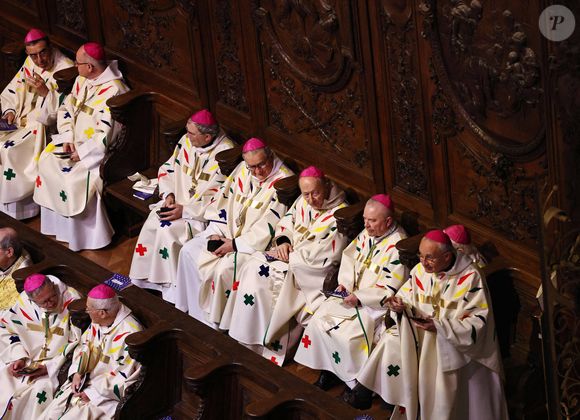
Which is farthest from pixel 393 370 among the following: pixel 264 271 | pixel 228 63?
pixel 228 63

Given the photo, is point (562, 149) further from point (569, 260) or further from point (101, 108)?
point (101, 108)

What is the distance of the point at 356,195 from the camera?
930 cm

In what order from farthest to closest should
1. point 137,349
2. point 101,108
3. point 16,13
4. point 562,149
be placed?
1. point 16,13
2. point 101,108
3. point 137,349
4. point 562,149

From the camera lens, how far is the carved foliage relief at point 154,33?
10.2 m

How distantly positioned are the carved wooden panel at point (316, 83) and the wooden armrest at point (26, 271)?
1761mm

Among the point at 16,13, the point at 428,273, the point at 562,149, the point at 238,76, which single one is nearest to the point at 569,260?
the point at 562,149

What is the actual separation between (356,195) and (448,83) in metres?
1.27

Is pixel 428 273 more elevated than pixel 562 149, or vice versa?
pixel 562 149

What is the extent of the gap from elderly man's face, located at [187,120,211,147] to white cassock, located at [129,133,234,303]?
2.1 inches

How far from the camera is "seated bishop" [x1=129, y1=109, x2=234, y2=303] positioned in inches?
387

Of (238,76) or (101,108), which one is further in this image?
(101,108)

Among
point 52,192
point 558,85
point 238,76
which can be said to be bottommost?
point 52,192

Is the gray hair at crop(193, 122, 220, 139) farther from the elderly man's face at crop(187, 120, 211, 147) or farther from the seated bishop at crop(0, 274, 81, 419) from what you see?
the seated bishop at crop(0, 274, 81, 419)

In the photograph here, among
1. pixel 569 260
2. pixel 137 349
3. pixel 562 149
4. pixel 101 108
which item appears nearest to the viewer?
pixel 569 260
